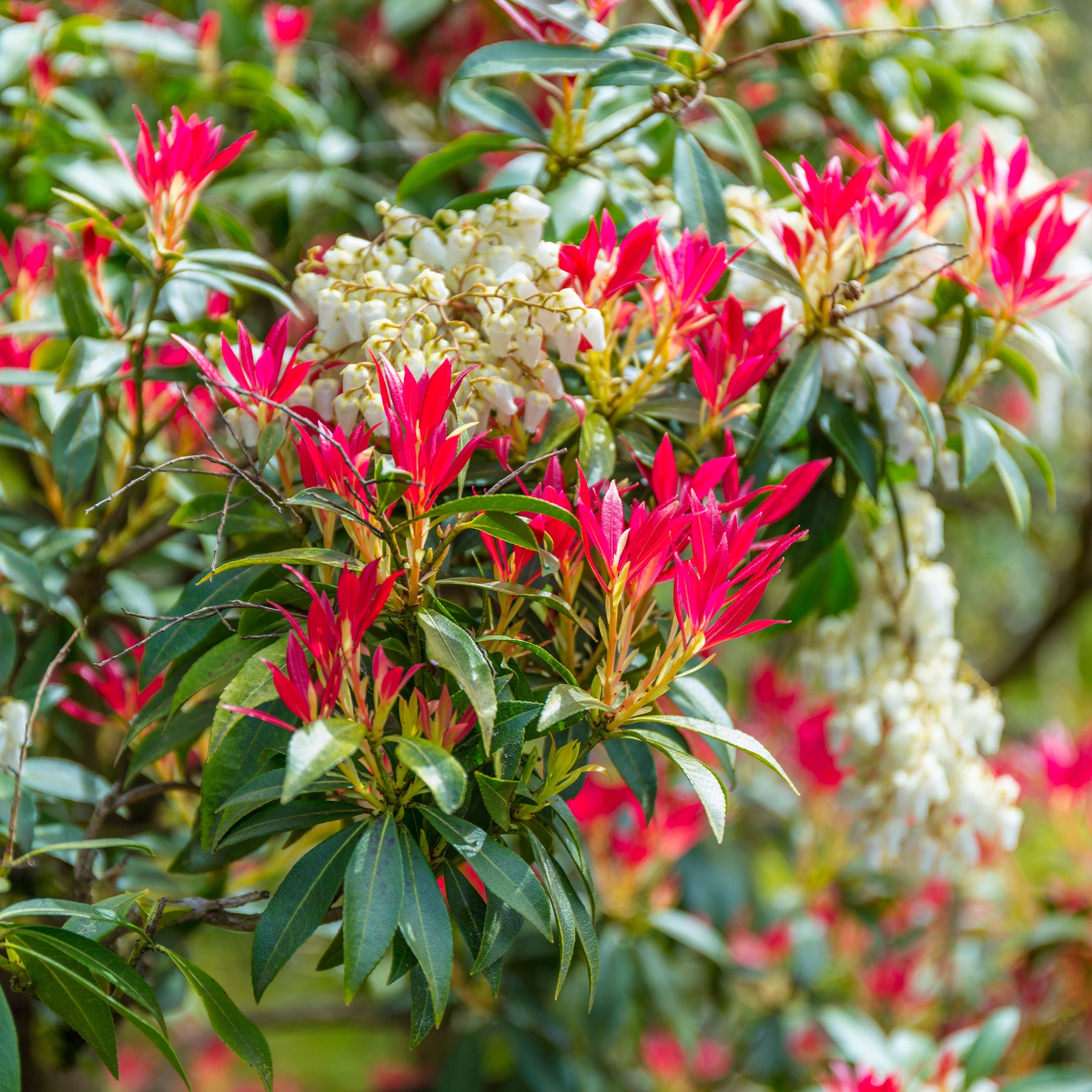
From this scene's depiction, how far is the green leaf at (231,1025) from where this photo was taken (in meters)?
0.77

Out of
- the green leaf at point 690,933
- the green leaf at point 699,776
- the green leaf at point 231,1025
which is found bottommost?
the green leaf at point 690,933

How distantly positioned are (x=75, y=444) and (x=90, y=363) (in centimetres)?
10

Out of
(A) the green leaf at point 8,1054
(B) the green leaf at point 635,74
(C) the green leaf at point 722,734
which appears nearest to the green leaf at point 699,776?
(C) the green leaf at point 722,734

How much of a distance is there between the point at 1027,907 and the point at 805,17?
149cm

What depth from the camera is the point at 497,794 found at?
2.31 ft

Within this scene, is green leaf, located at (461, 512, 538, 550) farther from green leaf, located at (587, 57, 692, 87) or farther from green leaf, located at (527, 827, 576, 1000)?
green leaf, located at (587, 57, 692, 87)

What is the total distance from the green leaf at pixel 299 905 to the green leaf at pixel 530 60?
685mm

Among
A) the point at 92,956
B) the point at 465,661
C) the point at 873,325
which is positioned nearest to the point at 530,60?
the point at 873,325

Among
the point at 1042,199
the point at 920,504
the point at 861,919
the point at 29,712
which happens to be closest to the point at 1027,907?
the point at 861,919

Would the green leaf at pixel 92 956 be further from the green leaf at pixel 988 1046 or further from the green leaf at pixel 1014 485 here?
the green leaf at pixel 988 1046

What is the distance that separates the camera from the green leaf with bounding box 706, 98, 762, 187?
41.8 inches

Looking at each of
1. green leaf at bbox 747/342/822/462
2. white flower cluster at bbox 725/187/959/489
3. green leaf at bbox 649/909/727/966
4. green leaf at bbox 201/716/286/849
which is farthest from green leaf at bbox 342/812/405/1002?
green leaf at bbox 649/909/727/966

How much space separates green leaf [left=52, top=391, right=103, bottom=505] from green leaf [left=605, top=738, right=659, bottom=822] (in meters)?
0.59

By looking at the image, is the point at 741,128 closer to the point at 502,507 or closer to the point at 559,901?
the point at 502,507
